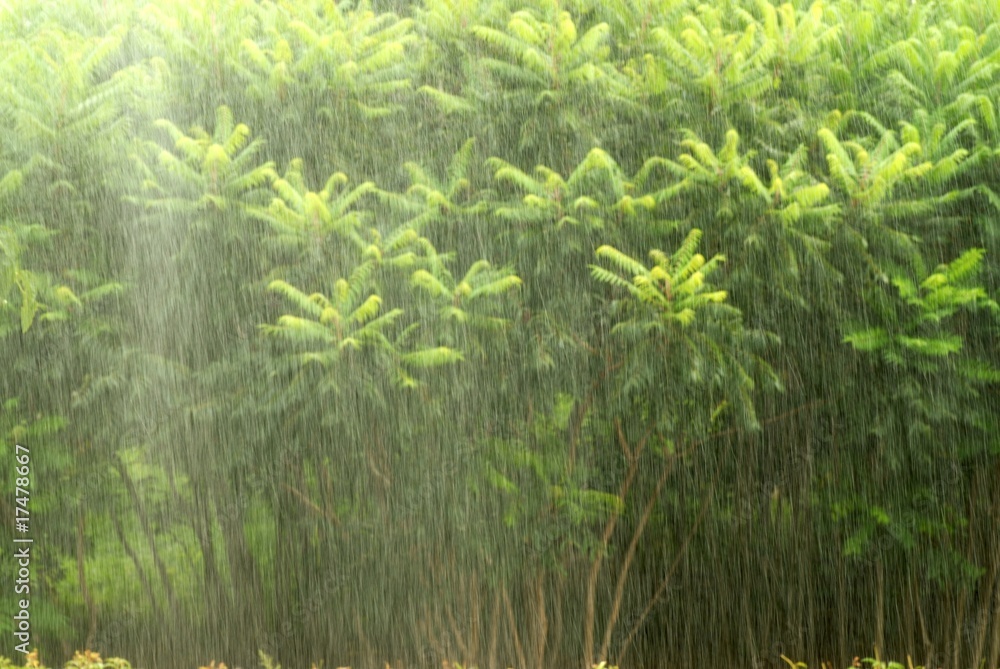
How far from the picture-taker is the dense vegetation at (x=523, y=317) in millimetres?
7266

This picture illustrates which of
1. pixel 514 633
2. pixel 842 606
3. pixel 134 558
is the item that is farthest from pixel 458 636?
pixel 842 606

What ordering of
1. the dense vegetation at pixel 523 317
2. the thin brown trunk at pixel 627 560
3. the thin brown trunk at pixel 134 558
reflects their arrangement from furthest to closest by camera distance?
the thin brown trunk at pixel 134 558
the thin brown trunk at pixel 627 560
the dense vegetation at pixel 523 317

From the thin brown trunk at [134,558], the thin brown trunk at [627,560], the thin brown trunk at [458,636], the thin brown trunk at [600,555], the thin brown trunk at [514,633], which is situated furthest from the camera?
the thin brown trunk at [134,558]

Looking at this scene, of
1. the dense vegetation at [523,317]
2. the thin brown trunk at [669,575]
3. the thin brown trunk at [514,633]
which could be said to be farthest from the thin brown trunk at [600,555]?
the thin brown trunk at [514,633]

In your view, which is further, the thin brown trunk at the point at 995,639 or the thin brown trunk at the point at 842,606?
the thin brown trunk at the point at 842,606

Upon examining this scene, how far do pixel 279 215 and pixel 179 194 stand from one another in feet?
2.81

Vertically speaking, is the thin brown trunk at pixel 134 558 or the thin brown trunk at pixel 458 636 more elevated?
the thin brown trunk at pixel 134 558

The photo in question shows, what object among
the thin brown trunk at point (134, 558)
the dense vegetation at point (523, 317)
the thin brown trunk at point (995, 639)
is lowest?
the thin brown trunk at point (995, 639)

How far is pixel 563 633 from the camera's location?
854 cm

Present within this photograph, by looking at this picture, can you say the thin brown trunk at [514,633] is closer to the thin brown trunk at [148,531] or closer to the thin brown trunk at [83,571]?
the thin brown trunk at [148,531]

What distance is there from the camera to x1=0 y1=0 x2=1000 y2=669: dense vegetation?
7.27 metres

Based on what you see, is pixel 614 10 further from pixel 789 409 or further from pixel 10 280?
pixel 10 280

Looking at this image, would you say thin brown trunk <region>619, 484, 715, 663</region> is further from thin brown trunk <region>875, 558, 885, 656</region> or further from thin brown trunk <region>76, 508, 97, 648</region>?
thin brown trunk <region>76, 508, 97, 648</region>

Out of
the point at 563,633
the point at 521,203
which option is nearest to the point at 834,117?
the point at 521,203
